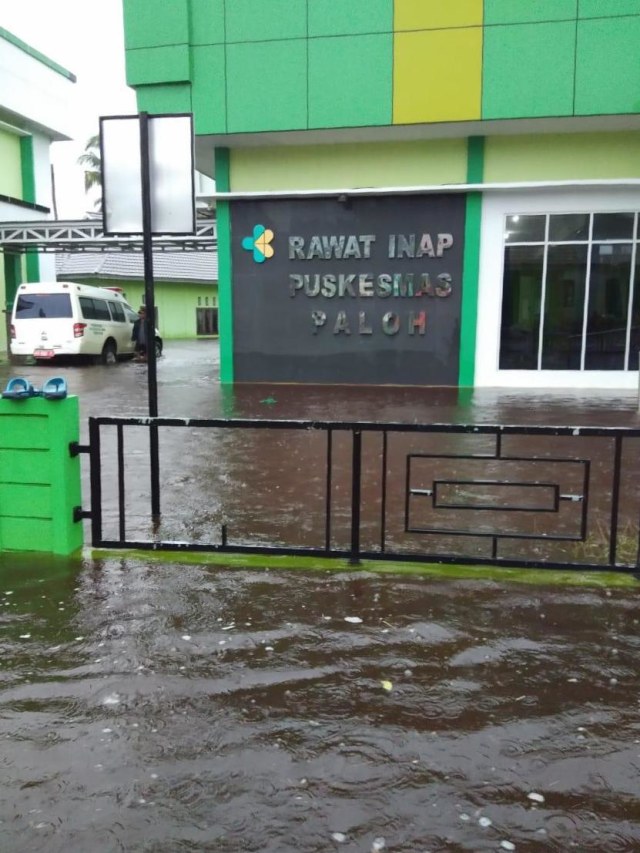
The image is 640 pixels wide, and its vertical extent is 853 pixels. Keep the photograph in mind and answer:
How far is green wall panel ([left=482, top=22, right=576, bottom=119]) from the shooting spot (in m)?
13.5

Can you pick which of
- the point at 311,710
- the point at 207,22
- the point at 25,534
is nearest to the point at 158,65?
the point at 207,22

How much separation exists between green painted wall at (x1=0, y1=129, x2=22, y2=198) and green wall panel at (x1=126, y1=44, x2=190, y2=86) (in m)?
12.7

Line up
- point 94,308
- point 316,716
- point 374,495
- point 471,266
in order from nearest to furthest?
point 316,716 → point 374,495 → point 471,266 → point 94,308

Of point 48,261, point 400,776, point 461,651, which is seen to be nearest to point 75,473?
point 461,651

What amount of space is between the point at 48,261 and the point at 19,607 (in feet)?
84.8

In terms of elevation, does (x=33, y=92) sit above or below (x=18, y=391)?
above

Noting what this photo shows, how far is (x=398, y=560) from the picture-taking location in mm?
4816

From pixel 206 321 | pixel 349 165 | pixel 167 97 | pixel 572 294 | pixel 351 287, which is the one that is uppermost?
pixel 167 97

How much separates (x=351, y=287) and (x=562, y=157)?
4.94 m

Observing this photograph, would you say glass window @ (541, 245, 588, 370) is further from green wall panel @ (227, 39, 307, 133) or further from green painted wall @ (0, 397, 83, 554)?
green painted wall @ (0, 397, 83, 554)

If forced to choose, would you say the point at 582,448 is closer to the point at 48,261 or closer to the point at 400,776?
the point at 400,776

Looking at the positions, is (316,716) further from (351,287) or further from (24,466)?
(351,287)

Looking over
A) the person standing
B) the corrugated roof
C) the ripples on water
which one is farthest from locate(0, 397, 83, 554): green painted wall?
the corrugated roof

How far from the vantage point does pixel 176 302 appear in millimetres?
40938
